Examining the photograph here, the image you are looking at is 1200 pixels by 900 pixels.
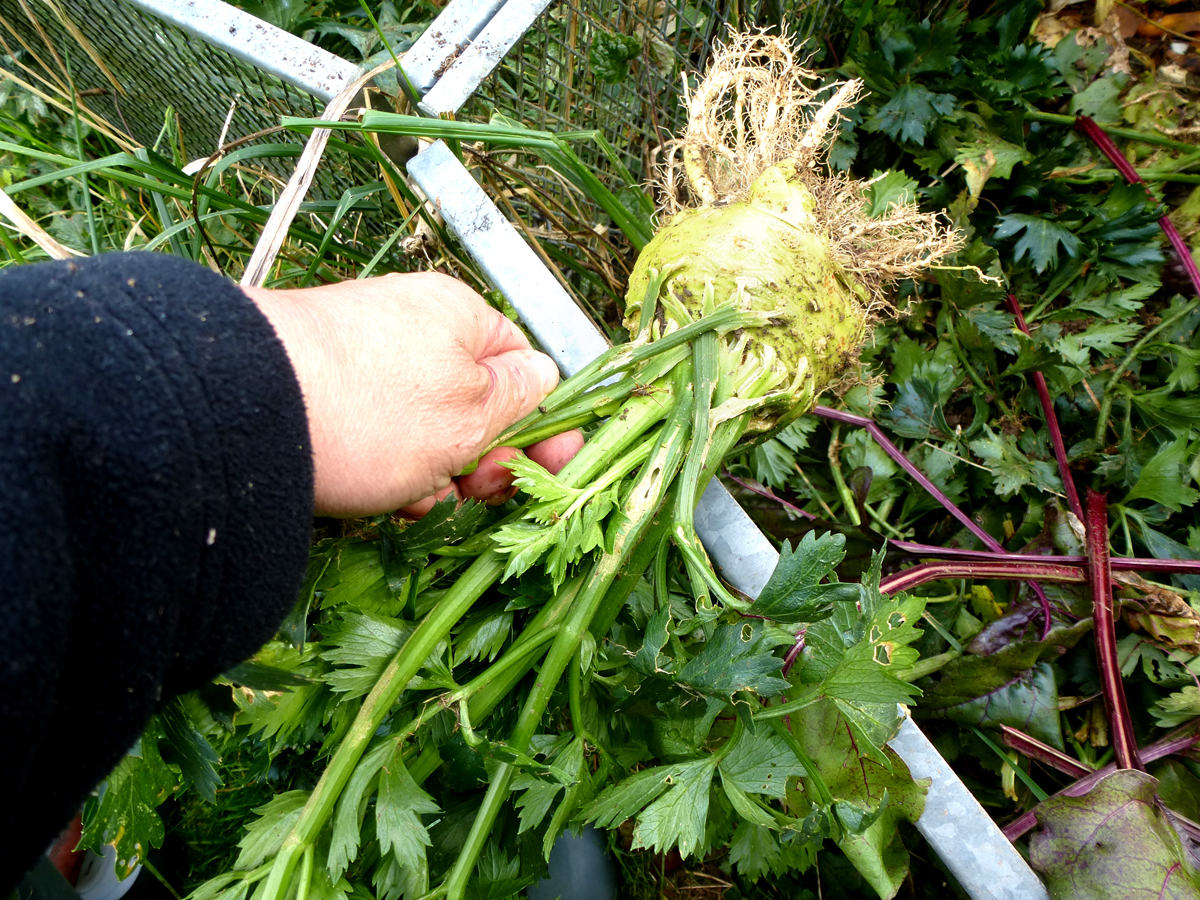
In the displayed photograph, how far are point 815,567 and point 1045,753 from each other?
83 centimetres

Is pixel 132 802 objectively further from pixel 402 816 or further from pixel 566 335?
pixel 566 335

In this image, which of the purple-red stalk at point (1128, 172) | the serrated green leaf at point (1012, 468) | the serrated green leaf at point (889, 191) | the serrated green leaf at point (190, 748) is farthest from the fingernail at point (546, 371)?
the purple-red stalk at point (1128, 172)

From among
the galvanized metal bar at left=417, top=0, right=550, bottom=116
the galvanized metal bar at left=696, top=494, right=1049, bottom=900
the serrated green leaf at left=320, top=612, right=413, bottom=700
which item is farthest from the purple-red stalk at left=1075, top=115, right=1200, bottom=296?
the serrated green leaf at left=320, top=612, right=413, bottom=700

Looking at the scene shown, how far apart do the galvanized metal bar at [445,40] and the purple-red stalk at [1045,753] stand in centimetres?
161

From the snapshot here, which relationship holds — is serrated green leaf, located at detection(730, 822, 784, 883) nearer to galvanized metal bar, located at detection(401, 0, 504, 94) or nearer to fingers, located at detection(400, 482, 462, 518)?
fingers, located at detection(400, 482, 462, 518)

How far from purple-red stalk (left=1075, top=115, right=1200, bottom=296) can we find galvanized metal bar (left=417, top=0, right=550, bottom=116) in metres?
1.51

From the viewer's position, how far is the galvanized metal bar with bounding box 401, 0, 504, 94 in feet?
3.98

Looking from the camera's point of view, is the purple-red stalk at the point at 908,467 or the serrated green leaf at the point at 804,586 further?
the purple-red stalk at the point at 908,467

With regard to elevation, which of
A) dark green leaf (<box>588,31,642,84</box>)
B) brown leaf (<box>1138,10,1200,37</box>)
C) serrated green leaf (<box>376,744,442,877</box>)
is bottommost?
brown leaf (<box>1138,10,1200,37</box>)

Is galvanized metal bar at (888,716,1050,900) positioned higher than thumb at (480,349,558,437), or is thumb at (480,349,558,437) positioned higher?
thumb at (480,349,558,437)

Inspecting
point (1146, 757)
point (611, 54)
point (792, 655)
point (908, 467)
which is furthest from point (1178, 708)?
point (611, 54)

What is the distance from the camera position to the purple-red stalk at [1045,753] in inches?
52.7

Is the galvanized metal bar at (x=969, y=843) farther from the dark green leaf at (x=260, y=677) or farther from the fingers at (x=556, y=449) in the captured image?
the dark green leaf at (x=260, y=677)

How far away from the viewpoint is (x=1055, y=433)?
1641 mm
